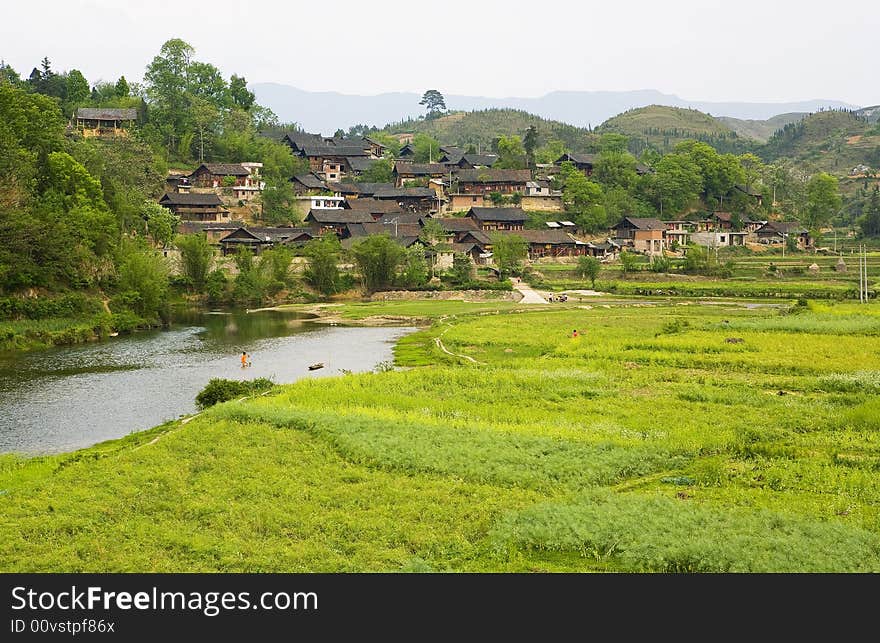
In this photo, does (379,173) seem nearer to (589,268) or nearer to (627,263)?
(627,263)

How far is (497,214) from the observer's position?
8950cm

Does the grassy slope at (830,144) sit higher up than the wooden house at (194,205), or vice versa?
the grassy slope at (830,144)

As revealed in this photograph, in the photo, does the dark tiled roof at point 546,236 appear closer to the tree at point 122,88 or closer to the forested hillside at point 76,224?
the forested hillside at point 76,224

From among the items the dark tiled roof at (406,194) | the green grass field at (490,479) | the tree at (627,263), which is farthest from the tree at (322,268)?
the green grass field at (490,479)

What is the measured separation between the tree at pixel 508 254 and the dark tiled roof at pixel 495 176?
18.1 metres

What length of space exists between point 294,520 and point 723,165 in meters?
92.2

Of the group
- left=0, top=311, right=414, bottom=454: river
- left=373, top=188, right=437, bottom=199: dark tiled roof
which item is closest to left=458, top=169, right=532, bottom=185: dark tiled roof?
left=373, top=188, right=437, bottom=199: dark tiled roof

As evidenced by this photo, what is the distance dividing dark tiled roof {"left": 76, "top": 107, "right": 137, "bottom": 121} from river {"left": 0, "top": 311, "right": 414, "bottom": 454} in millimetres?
36121

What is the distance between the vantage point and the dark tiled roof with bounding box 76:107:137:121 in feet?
286

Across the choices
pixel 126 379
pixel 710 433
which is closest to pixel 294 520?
pixel 710 433

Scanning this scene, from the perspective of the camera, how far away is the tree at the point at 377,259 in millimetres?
73562

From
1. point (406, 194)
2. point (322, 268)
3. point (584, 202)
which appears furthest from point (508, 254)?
point (584, 202)

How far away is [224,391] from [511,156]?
80.0m

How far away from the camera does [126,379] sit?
3722 cm
